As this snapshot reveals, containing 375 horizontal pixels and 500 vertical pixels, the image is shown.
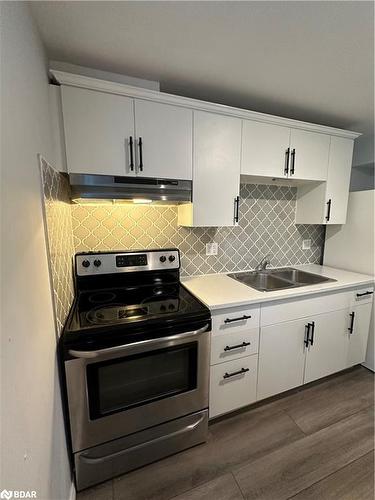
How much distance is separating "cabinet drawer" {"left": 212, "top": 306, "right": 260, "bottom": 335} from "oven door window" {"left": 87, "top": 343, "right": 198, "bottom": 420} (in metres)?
0.22

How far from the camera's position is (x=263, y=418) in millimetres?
1717

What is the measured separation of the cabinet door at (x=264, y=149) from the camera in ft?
5.72

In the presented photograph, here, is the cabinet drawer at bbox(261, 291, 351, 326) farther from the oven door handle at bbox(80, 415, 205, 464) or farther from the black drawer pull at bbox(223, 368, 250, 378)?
the oven door handle at bbox(80, 415, 205, 464)

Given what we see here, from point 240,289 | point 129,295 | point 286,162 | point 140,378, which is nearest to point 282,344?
point 240,289

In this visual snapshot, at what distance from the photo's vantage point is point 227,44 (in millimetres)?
1209

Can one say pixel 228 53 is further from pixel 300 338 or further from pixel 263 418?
pixel 263 418

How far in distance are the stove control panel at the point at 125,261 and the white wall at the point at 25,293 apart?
0.63m

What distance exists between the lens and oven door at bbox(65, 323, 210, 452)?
1155 millimetres

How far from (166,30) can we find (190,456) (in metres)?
2.38

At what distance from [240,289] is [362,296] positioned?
121cm

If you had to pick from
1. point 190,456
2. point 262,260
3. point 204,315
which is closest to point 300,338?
point 262,260

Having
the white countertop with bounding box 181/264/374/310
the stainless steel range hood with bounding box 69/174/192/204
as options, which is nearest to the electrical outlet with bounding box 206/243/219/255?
the white countertop with bounding box 181/264/374/310

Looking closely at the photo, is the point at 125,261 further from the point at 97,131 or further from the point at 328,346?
the point at 328,346

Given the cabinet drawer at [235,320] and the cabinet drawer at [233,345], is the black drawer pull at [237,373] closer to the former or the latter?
the cabinet drawer at [233,345]
